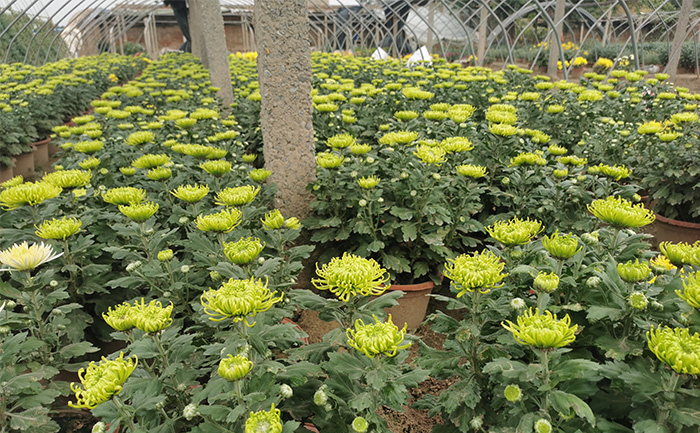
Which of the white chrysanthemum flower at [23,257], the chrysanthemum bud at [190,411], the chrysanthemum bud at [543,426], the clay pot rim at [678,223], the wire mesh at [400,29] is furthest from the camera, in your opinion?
the wire mesh at [400,29]

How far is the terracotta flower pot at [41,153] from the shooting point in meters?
6.51

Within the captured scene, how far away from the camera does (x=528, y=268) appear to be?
145 centimetres

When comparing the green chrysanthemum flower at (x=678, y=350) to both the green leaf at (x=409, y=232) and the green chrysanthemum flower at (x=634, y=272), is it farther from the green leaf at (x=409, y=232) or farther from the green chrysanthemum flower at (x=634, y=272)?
the green leaf at (x=409, y=232)

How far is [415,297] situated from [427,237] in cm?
39

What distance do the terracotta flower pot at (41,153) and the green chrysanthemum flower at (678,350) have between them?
757 cm

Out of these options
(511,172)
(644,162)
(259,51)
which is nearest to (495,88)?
(644,162)

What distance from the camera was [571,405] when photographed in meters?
1.14

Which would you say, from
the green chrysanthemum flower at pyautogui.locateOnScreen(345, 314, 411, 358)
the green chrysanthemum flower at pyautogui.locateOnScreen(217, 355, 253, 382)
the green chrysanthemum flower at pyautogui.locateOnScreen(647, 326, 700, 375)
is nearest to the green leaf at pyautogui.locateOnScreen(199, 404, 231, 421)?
the green chrysanthemum flower at pyautogui.locateOnScreen(217, 355, 253, 382)

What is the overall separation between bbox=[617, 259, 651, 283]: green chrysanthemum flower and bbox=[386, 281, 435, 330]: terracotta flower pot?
4.75 feet

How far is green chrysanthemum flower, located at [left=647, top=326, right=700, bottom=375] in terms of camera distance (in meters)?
0.99

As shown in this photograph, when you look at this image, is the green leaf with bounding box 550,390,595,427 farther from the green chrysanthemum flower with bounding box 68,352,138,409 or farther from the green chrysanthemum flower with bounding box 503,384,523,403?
the green chrysanthemum flower with bounding box 68,352,138,409

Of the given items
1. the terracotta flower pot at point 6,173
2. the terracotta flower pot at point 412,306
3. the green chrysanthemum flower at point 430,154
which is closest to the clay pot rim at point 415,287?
the terracotta flower pot at point 412,306

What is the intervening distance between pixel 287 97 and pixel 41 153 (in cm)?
554

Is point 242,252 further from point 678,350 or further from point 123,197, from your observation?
point 678,350
